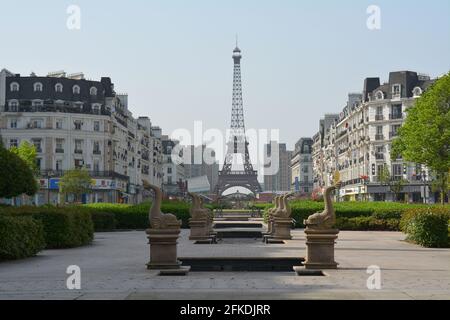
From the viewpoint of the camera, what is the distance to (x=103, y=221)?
143 ft

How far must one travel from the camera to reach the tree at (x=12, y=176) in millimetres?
51469

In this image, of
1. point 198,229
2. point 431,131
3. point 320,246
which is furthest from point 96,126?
point 320,246

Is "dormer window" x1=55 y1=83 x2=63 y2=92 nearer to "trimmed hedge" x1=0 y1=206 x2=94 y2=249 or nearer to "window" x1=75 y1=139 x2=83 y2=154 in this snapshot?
"window" x1=75 y1=139 x2=83 y2=154

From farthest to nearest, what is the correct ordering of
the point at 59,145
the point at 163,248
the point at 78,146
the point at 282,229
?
1. the point at 78,146
2. the point at 59,145
3. the point at 282,229
4. the point at 163,248

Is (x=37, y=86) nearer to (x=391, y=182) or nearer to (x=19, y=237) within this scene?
(x=391, y=182)

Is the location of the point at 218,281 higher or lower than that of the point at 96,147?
lower

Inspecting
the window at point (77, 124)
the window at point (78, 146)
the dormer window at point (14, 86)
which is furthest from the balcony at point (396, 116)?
the dormer window at point (14, 86)

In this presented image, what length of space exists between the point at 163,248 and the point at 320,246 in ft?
12.6

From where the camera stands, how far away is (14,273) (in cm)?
1631

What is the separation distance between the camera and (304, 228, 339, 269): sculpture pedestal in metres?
17.2

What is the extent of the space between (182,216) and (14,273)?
32.7 metres
